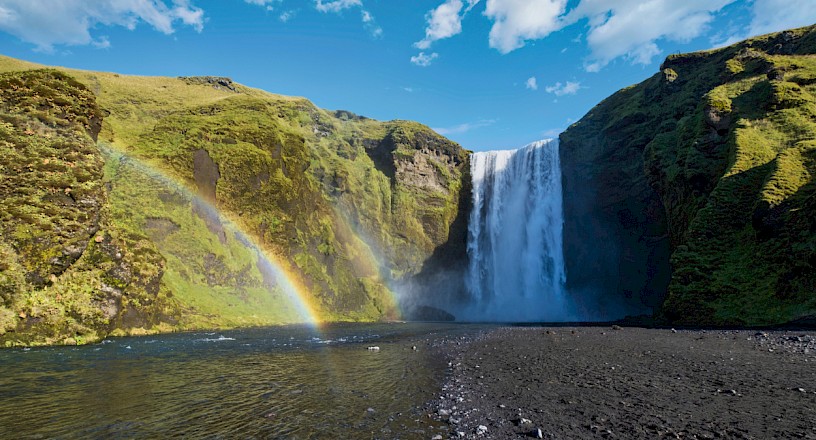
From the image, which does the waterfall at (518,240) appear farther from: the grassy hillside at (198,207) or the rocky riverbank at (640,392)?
the rocky riverbank at (640,392)

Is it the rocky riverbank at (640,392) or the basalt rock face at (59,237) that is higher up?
the basalt rock face at (59,237)

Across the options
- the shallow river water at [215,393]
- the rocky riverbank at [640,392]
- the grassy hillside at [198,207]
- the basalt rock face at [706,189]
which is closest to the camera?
the rocky riverbank at [640,392]

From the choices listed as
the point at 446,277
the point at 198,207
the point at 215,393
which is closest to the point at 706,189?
the point at 215,393

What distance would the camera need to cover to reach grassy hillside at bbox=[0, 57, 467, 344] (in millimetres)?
24672

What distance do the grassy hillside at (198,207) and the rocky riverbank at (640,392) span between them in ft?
85.8

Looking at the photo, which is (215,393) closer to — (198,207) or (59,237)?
(59,237)

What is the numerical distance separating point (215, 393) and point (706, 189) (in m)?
44.1

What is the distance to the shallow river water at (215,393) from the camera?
8414 mm

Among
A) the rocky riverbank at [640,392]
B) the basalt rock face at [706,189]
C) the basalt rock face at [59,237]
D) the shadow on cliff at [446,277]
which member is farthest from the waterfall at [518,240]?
the basalt rock face at [59,237]

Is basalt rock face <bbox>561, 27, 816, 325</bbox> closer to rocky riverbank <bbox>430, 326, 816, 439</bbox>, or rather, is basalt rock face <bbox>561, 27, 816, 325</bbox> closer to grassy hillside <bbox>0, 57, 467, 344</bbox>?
rocky riverbank <bbox>430, 326, 816, 439</bbox>

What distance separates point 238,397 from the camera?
36.8 ft

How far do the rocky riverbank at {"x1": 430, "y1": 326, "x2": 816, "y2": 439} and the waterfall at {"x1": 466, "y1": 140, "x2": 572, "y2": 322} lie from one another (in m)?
49.8

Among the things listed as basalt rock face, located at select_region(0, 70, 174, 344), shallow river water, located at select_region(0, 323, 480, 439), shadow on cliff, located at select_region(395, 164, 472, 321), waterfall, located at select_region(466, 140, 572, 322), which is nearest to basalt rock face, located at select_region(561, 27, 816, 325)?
waterfall, located at select_region(466, 140, 572, 322)

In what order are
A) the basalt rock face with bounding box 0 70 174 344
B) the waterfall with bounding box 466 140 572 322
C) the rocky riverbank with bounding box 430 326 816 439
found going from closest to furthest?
the rocky riverbank with bounding box 430 326 816 439, the basalt rock face with bounding box 0 70 174 344, the waterfall with bounding box 466 140 572 322
